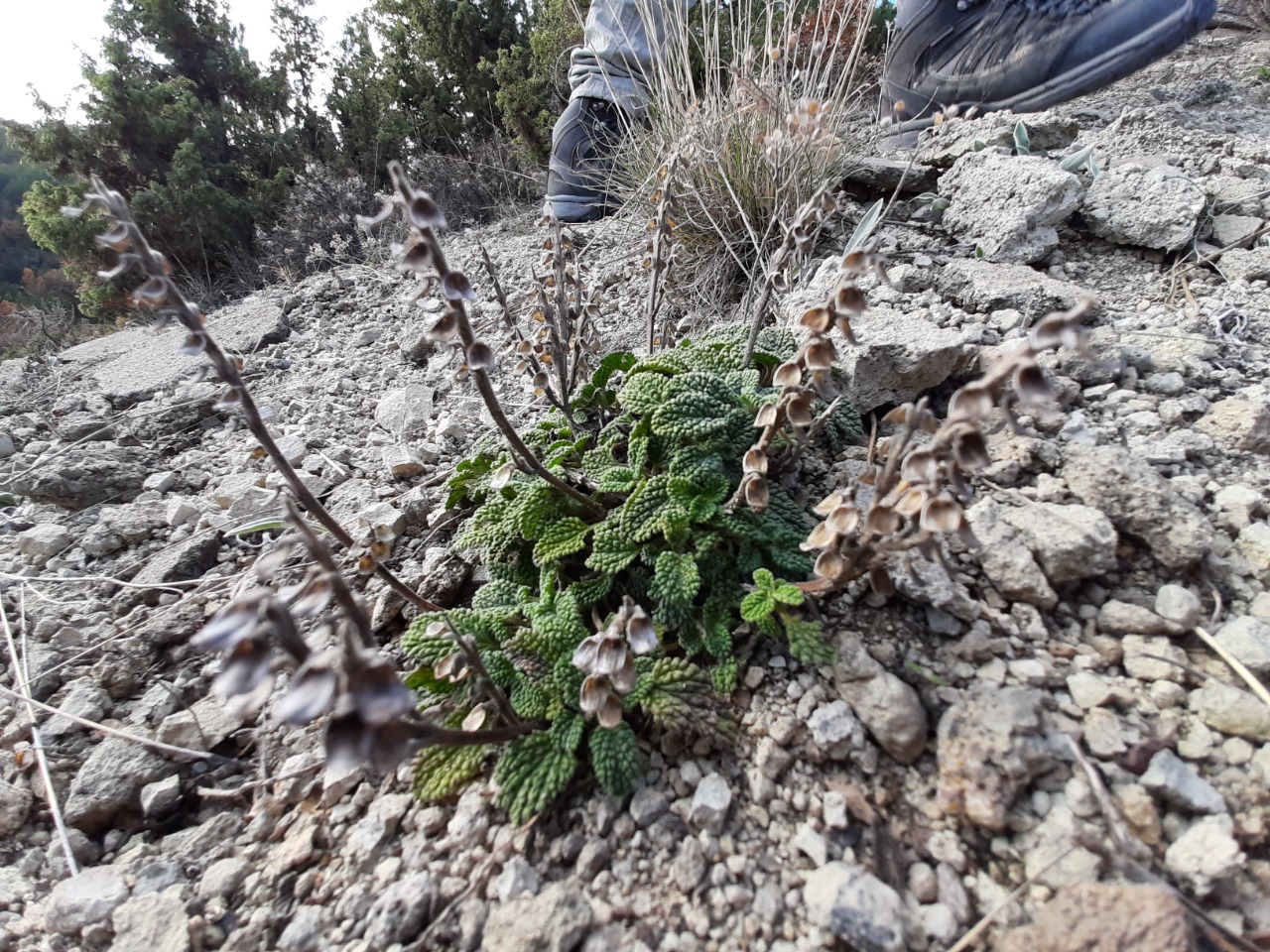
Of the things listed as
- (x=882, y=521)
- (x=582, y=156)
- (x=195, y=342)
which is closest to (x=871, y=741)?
(x=882, y=521)

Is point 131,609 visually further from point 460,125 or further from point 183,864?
point 460,125

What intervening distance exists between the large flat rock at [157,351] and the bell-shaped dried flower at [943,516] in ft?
10.3

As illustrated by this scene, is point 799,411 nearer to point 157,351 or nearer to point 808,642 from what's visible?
point 808,642

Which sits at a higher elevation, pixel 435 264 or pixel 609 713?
pixel 435 264

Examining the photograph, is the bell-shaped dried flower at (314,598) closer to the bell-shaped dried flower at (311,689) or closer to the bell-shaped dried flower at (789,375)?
the bell-shaped dried flower at (311,689)

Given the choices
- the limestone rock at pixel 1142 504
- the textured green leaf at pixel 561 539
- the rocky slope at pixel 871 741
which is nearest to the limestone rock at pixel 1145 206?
the rocky slope at pixel 871 741

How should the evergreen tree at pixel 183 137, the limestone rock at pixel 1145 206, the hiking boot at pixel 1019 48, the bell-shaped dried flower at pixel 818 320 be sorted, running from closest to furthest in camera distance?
the bell-shaped dried flower at pixel 818 320, the limestone rock at pixel 1145 206, the hiking boot at pixel 1019 48, the evergreen tree at pixel 183 137

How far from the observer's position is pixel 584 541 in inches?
55.7

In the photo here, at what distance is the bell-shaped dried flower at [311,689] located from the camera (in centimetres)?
60

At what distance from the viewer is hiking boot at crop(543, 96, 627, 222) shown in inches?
152

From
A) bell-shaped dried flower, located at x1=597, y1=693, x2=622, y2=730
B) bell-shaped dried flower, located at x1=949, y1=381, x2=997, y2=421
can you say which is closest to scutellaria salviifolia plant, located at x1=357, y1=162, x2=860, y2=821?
bell-shaped dried flower, located at x1=597, y1=693, x2=622, y2=730

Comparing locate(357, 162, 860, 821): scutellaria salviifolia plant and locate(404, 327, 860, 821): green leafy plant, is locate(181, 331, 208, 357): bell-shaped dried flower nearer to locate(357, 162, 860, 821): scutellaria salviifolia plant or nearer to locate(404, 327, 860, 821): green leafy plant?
locate(357, 162, 860, 821): scutellaria salviifolia plant

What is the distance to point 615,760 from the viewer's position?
3.51 feet

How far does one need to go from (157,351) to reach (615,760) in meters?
3.97
